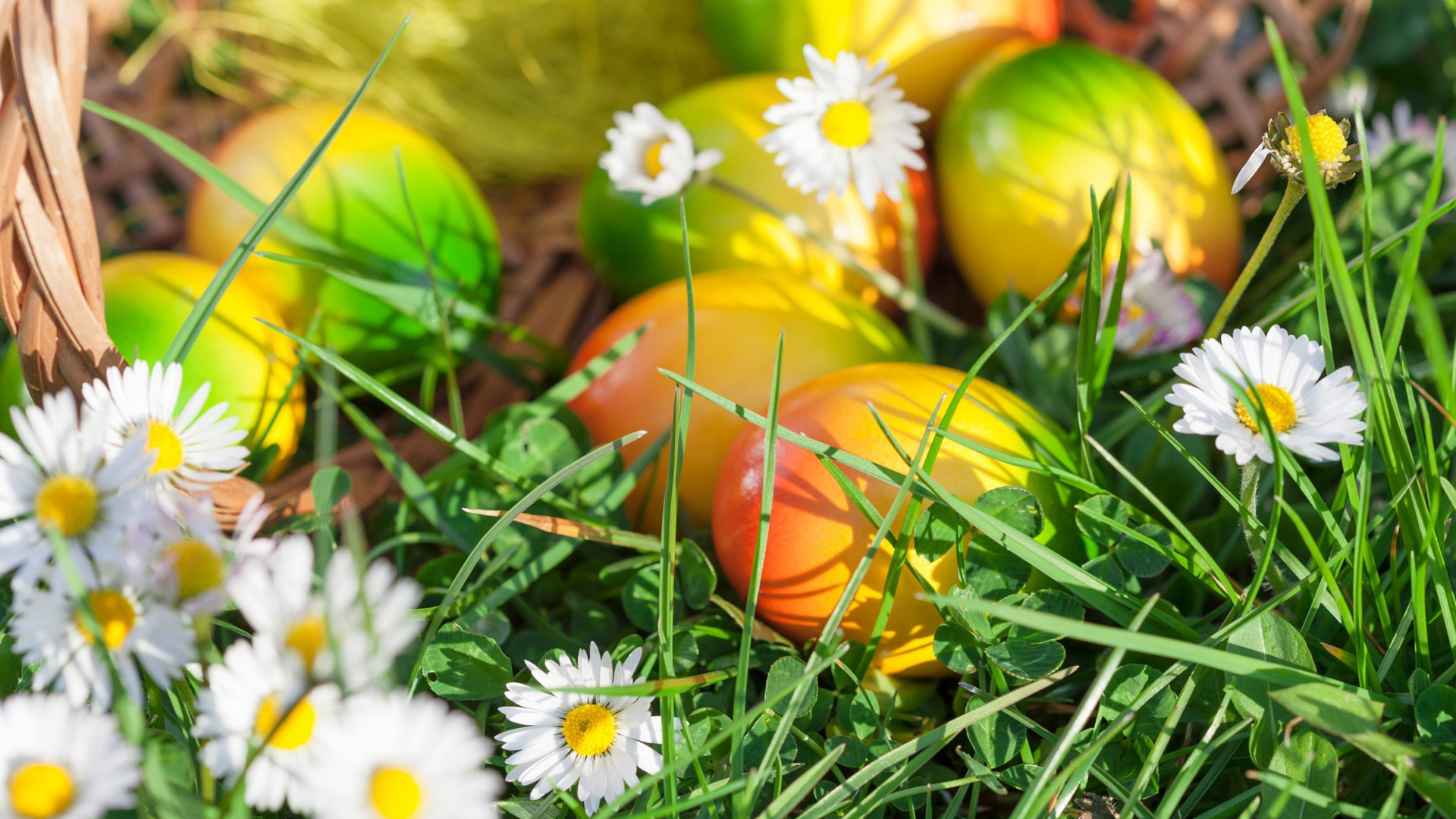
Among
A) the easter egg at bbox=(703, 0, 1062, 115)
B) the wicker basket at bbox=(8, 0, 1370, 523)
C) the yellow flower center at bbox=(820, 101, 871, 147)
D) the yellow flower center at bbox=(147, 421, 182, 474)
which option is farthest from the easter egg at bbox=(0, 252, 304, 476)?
the easter egg at bbox=(703, 0, 1062, 115)

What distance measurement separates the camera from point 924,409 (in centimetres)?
51

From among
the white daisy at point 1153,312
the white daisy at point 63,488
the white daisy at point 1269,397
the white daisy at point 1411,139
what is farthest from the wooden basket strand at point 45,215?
the white daisy at point 1411,139

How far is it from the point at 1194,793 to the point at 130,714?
1.38 feet

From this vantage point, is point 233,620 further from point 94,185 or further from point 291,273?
point 94,185

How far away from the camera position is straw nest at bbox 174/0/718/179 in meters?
1.00

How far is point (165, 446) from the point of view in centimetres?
42

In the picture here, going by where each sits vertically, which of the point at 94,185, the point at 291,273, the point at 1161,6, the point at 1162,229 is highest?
the point at 94,185

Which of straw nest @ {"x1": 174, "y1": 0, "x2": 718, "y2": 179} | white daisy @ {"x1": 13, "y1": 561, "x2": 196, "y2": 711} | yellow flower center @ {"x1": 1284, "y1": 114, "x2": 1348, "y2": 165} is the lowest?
white daisy @ {"x1": 13, "y1": 561, "x2": 196, "y2": 711}

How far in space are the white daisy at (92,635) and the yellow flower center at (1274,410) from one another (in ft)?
1.34

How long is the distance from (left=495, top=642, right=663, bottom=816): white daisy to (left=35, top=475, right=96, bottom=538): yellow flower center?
177 millimetres

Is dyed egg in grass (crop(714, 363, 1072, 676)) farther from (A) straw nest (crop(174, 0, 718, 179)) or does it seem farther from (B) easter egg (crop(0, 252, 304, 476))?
(A) straw nest (crop(174, 0, 718, 179))

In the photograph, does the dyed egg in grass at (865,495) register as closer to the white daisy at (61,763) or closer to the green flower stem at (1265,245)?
the green flower stem at (1265,245)

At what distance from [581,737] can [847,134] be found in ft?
1.24

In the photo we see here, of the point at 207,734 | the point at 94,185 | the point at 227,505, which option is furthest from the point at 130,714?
the point at 94,185
